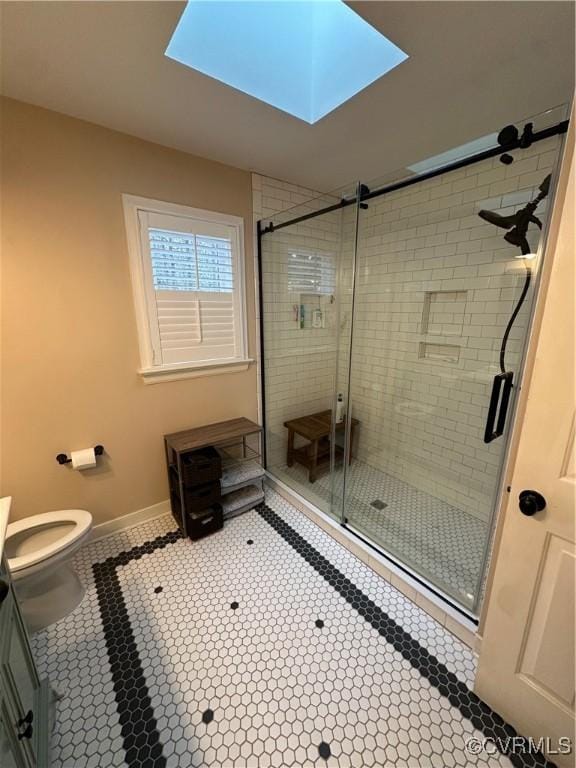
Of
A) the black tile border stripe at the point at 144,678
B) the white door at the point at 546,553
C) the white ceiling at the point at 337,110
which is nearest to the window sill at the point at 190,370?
the black tile border stripe at the point at 144,678

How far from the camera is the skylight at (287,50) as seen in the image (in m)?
1.22

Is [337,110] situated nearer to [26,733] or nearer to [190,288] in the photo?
[190,288]

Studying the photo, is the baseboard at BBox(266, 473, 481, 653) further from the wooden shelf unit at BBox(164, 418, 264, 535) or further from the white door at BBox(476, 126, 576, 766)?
the wooden shelf unit at BBox(164, 418, 264, 535)

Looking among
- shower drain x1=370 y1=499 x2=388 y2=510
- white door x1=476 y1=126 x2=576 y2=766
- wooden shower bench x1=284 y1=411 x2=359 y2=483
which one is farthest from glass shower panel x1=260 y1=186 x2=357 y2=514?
white door x1=476 y1=126 x2=576 y2=766

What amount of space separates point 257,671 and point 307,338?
2.24 m

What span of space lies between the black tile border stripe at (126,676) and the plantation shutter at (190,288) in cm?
133

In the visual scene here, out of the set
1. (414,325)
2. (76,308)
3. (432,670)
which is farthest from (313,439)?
(76,308)

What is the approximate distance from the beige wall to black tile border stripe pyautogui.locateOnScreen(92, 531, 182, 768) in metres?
0.43

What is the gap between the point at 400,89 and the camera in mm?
1386

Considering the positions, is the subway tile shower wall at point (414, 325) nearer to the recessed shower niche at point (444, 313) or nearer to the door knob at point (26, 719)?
the recessed shower niche at point (444, 313)

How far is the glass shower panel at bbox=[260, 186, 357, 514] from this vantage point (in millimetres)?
2416

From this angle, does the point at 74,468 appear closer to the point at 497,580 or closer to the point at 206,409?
the point at 206,409

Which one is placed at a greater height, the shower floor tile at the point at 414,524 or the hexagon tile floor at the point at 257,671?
the shower floor tile at the point at 414,524

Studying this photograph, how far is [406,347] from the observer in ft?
8.48
